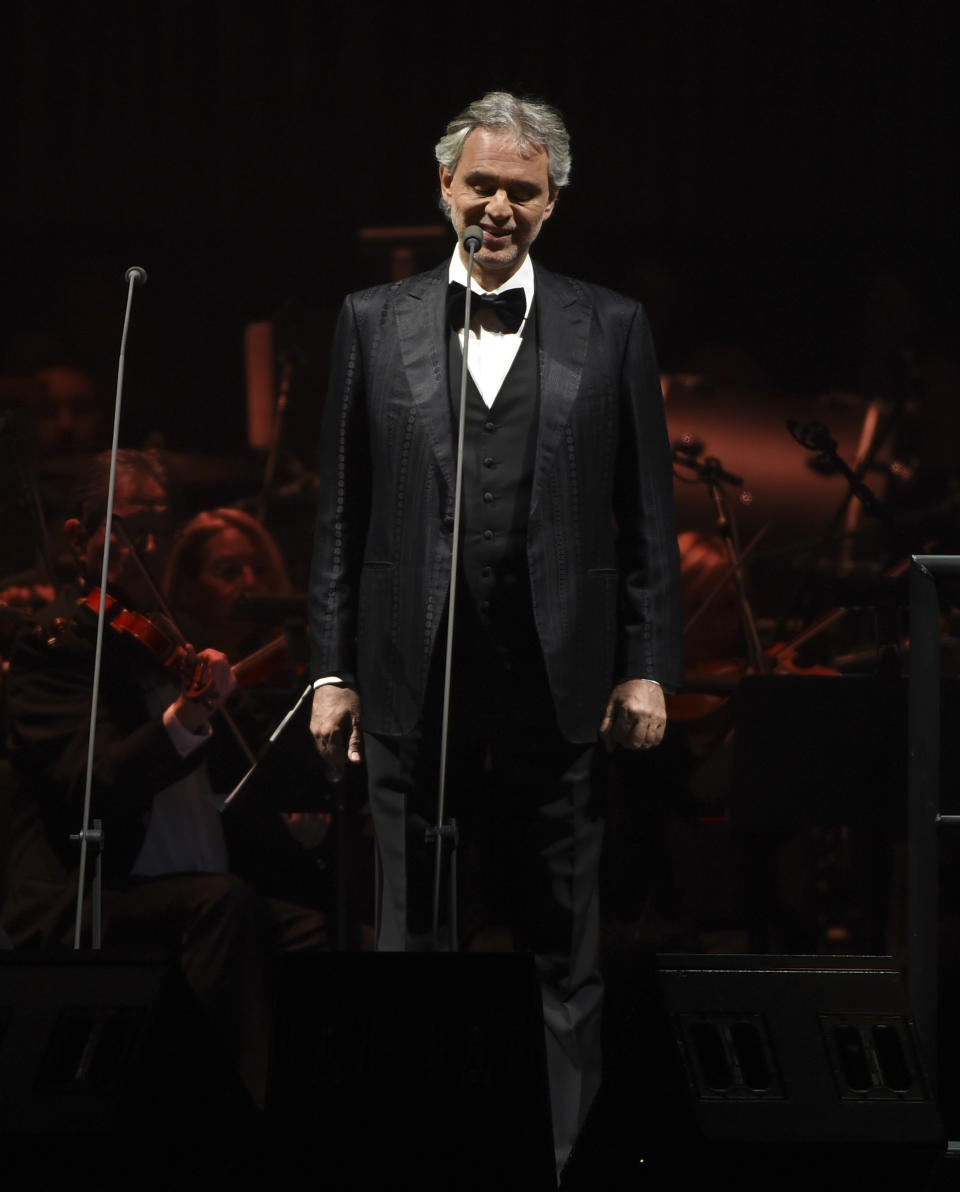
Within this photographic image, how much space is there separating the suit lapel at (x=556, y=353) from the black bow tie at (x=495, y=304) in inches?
1.3

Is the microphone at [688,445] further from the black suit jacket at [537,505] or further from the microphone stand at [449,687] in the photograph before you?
the microphone stand at [449,687]

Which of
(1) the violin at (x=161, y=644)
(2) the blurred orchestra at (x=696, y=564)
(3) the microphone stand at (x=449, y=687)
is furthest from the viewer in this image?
(2) the blurred orchestra at (x=696, y=564)

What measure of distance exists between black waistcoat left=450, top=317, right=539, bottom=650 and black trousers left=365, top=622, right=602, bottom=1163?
0.04m

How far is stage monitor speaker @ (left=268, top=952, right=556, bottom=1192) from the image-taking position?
1593 mm

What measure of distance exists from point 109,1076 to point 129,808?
158cm

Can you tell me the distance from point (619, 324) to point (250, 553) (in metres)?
1.84

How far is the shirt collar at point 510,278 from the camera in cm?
222

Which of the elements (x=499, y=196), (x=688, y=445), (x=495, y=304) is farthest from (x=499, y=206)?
(x=688, y=445)

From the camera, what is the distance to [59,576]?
12.6 feet

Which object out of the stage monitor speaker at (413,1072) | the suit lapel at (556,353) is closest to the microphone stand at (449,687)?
the suit lapel at (556,353)

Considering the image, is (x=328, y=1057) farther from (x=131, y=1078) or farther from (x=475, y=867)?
(x=475, y=867)

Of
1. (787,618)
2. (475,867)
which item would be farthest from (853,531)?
(475,867)

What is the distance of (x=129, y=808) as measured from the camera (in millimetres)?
3164

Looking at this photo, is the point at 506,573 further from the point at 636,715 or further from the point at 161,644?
the point at 161,644
